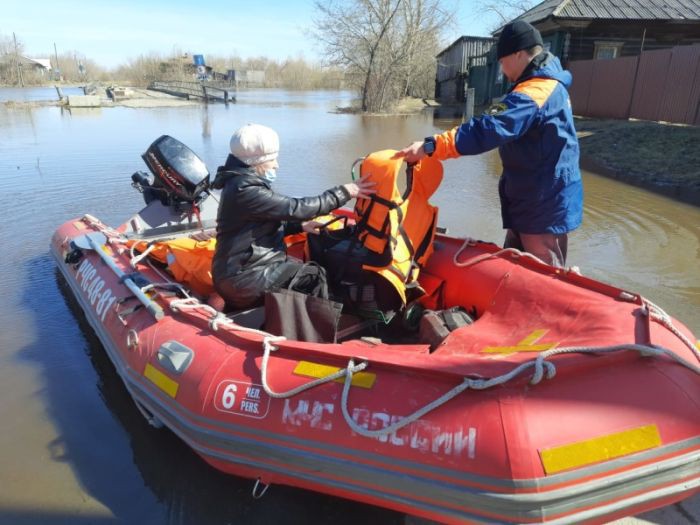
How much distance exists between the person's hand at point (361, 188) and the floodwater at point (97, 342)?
4.89ft

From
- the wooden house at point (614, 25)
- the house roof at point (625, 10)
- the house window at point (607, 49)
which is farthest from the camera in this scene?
the house window at point (607, 49)

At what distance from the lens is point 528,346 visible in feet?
7.38

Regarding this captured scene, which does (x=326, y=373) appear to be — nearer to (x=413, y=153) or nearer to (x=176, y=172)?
(x=413, y=153)

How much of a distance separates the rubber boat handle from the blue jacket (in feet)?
5.51

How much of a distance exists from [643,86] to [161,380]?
1343 centimetres

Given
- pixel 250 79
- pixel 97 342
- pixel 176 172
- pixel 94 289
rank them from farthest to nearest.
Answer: pixel 250 79
pixel 176 172
pixel 97 342
pixel 94 289

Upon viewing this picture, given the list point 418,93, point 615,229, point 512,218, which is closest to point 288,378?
point 512,218

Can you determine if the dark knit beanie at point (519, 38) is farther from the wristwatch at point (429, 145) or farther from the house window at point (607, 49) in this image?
the house window at point (607, 49)

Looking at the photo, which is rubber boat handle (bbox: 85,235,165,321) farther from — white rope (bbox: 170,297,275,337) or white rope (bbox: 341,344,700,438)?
white rope (bbox: 341,344,700,438)

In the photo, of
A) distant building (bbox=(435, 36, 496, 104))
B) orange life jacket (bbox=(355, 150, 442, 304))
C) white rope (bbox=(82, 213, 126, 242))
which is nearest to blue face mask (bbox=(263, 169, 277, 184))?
orange life jacket (bbox=(355, 150, 442, 304))

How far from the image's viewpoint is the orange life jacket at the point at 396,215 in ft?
9.04

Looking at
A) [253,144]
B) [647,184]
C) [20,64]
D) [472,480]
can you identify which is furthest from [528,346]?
[20,64]

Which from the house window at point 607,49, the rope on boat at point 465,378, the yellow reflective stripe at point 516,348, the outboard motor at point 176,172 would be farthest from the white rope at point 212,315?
the house window at point 607,49

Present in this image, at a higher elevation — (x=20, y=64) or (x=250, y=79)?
(x=20, y=64)
